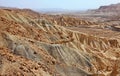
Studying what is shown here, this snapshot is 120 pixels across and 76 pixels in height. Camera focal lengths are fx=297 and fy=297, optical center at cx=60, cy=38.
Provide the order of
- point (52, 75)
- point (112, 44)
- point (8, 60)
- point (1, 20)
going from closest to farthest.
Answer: point (8, 60) < point (52, 75) < point (1, 20) < point (112, 44)

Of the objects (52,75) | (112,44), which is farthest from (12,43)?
(112,44)

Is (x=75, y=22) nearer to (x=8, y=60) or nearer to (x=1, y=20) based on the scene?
(x=1, y=20)

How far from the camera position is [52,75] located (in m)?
24.8

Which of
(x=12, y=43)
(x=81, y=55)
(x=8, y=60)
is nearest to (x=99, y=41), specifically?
(x=81, y=55)

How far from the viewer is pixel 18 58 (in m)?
25.0

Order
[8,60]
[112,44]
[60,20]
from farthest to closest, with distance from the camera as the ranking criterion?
[60,20]
[112,44]
[8,60]

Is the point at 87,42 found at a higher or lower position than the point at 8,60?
lower

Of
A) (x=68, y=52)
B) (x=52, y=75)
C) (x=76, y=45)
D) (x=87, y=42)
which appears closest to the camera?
(x=52, y=75)

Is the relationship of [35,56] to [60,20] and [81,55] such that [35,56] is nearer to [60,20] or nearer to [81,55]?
[81,55]

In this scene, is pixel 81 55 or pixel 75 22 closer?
pixel 81 55

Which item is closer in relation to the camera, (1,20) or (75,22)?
(1,20)

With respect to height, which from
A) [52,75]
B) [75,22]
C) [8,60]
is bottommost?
[75,22]

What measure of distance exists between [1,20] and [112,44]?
1207 inches

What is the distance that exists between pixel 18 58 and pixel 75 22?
9386cm
